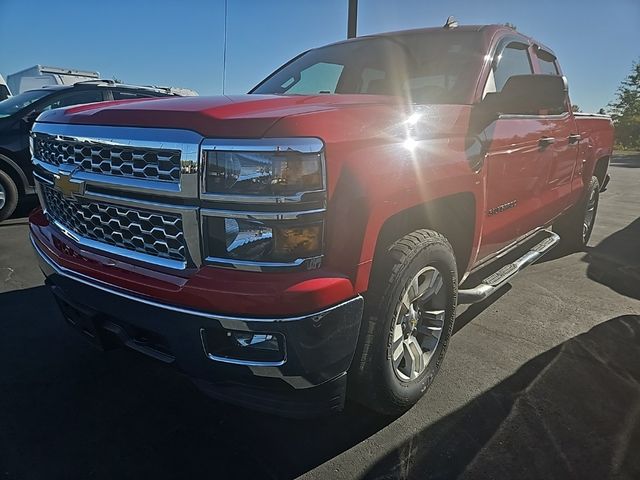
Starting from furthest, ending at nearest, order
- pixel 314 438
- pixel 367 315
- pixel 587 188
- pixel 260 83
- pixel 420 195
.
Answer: pixel 587 188 < pixel 260 83 < pixel 314 438 < pixel 420 195 < pixel 367 315

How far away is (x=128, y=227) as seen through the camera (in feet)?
6.29

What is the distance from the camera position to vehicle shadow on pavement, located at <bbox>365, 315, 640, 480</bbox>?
2006 millimetres

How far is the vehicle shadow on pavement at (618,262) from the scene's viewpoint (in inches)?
172

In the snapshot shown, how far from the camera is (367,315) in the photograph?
1935mm

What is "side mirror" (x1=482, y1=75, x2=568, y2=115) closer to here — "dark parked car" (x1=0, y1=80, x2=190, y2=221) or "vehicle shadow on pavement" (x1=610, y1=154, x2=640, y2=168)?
"dark parked car" (x1=0, y1=80, x2=190, y2=221)

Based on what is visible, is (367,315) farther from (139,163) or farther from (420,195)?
(139,163)

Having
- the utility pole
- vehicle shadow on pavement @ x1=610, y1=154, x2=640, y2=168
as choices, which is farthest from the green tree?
the utility pole

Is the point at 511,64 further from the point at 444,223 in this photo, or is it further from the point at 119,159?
the point at 119,159

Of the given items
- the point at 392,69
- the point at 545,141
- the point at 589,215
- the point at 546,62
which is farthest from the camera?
the point at 589,215

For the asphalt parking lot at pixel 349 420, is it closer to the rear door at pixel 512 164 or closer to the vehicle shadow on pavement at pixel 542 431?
the vehicle shadow on pavement at pixel 542 431

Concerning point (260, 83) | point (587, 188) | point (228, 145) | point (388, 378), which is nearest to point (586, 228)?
point (587, 188)

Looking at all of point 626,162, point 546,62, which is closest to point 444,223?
point 546,62

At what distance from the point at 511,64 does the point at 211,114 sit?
248 cm

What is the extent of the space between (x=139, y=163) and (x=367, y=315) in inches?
42.2
